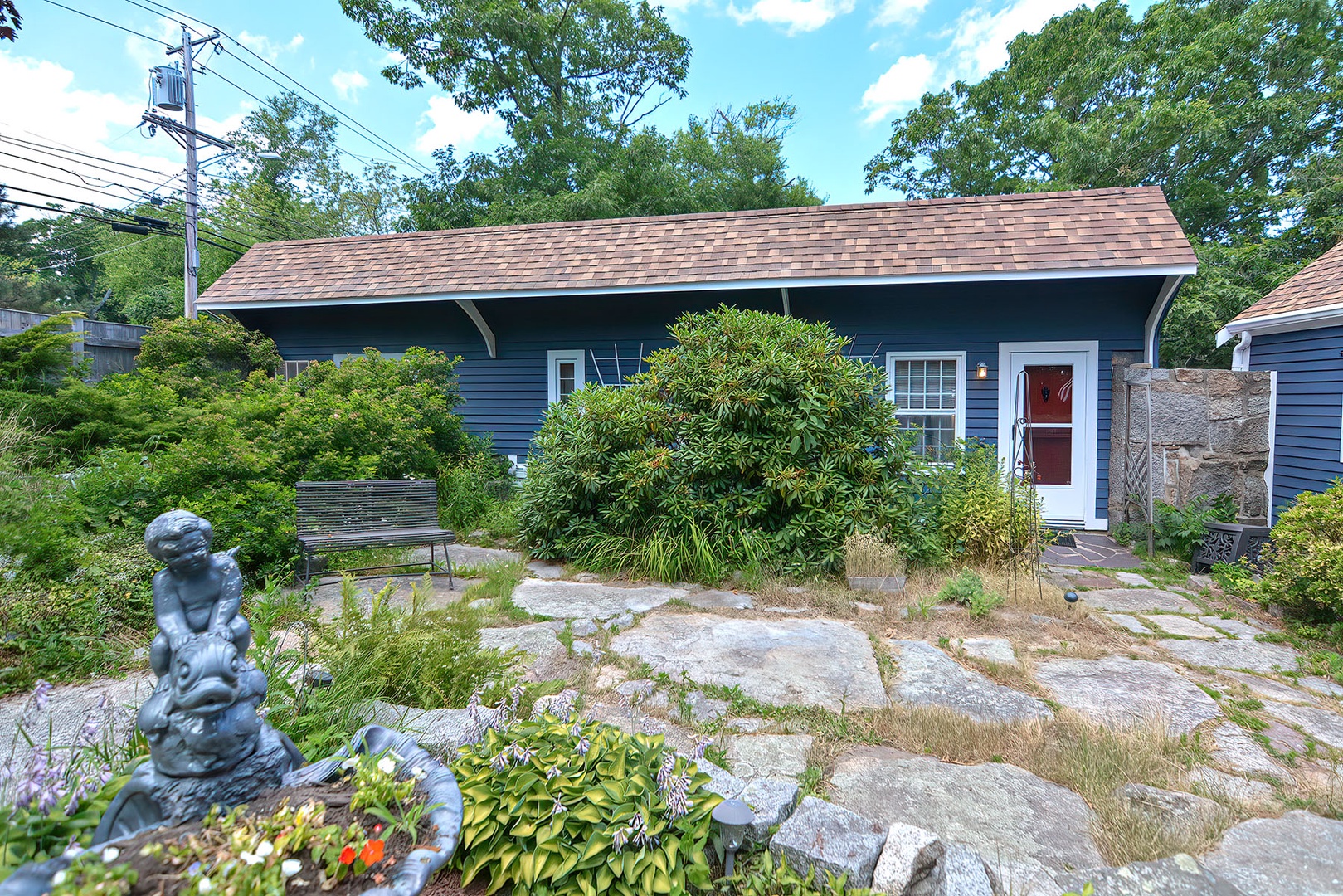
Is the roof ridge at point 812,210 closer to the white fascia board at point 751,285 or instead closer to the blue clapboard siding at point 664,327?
the blue clapboard siding at point 664,327

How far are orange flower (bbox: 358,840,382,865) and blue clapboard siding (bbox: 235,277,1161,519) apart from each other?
305 inches

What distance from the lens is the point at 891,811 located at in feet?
7.50

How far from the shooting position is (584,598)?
5008 mm

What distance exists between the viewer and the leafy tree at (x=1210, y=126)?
13055mm

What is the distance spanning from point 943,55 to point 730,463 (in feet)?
60.3

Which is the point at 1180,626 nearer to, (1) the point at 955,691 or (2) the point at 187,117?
(1) the point at 955,691

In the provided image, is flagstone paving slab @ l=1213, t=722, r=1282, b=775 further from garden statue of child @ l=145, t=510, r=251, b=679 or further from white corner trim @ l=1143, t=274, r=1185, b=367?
white corner trim @ l=1143, t=274, r=1185, b=367

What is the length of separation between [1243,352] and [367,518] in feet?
35.4

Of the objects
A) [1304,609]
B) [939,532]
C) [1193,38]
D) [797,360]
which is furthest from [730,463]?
[1193,38]

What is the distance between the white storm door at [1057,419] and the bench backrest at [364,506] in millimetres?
6434

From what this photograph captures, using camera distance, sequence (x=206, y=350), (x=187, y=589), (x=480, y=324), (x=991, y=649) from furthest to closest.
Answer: (x=206, y=350) < (x=480, y=324) < (x=991, y=649) < (x=187, y=589)

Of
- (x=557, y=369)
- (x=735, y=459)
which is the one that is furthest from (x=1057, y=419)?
(x=557, y=369)

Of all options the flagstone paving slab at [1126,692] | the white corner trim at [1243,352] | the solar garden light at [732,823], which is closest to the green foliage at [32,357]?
the solar garden light at [732,823]

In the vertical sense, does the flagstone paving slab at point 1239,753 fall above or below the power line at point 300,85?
below
